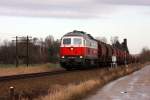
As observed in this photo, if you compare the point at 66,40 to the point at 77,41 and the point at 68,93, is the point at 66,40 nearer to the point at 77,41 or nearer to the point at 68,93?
the point at 77,41

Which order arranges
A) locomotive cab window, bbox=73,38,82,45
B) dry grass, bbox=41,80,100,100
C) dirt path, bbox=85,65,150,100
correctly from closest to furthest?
dry grass, bbox=41,80,100,100 → dirt path, bbox=85,65,150,100 → locomotive cab window, bbox=73,38,82,45

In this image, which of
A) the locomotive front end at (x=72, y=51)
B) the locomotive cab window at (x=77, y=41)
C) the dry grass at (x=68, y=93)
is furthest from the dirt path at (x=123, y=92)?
the locomotive cab window at (x=77, y=41)

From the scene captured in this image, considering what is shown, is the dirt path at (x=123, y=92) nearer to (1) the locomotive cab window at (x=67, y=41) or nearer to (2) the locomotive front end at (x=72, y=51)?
(2) the locomotive front end at (x=72, y=51)

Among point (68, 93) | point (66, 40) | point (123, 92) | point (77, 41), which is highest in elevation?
point (66, 40)

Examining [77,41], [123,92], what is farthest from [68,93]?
[77,41]

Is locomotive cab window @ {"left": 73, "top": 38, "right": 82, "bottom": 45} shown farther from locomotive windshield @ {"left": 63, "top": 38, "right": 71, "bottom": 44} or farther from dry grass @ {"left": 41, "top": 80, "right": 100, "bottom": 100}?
dry grass @ {"left": 41, "top": 80, "right": 100, "bottom": 100}

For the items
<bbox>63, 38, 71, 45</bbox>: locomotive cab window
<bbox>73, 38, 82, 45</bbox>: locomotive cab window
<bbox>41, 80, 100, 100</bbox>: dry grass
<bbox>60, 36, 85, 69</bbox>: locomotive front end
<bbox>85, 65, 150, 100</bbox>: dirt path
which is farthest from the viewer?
<bbox>73, 38, 82, 45</bbox>: locomotive cab window

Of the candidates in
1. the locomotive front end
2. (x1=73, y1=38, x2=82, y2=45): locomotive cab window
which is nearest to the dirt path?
the locomotive front end

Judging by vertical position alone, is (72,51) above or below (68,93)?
above

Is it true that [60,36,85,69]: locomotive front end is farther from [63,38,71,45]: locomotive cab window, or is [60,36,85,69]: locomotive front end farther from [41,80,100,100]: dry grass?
[41,80,100,100]: dry grass

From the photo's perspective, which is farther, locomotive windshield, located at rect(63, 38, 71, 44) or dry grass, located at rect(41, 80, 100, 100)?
locomotive windshield, located at rect(63, 38, 71, 44)

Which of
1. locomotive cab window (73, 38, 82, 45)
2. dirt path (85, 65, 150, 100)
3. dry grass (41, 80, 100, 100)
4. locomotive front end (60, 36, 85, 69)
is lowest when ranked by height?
dirt path (85, 65, 150, 100)

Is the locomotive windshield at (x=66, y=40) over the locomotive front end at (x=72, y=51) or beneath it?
over

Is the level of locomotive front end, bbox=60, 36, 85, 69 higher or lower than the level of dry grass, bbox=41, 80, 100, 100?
higher
